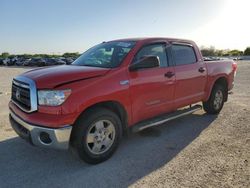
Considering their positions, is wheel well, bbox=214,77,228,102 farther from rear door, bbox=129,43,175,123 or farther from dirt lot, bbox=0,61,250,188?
rear door, bbox=129,43,175,123

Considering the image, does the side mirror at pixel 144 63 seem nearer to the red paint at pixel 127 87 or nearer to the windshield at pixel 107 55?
the red paint at pixel 127 87

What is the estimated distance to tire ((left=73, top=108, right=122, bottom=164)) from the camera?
3.69 metres

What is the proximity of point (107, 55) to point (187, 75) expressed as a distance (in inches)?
68.1

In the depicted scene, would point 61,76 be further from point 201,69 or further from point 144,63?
point 201,69

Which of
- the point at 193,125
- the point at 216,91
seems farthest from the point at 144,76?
the point at 216,91

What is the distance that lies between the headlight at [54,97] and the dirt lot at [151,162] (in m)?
1.02

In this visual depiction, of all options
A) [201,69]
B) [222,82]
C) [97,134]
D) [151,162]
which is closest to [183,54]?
[201,69]

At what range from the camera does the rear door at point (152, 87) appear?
14.3 feet

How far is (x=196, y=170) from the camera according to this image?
3.73 metres

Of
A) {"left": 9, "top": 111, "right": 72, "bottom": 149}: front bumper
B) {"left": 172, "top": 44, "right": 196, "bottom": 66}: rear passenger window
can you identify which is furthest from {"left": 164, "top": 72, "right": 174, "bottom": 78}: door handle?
{"left": 9, "top": 111, "right": 72, "bottom": 149}: front bumper

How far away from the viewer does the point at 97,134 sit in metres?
3.92

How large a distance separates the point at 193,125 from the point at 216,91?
1217 millimetres

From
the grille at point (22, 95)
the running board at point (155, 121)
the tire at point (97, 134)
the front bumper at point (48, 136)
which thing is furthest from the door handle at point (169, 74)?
the grille at point (22, 95)

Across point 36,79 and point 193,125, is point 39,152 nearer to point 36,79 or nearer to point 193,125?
point 36,79
